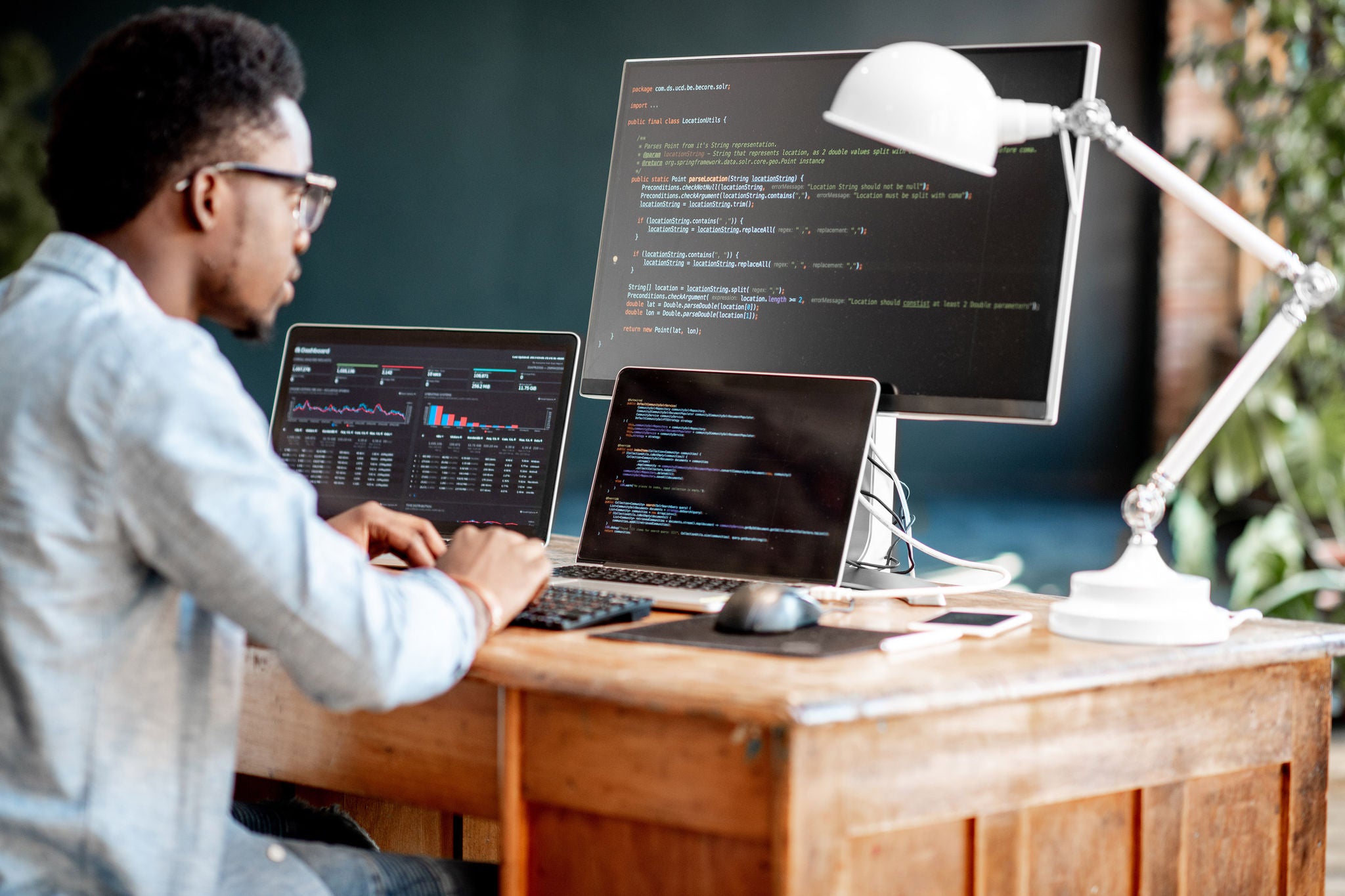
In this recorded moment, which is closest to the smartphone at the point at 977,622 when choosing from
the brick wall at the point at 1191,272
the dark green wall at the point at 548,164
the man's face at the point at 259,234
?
the man's face at the point at 259,234

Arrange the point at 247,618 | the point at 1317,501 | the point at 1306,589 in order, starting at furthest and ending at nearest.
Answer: the point at 1317,501, the point at 1306,589, the point at 247,618

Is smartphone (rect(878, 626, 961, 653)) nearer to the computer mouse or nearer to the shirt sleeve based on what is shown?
the computer mouse

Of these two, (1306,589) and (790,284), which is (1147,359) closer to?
(1306,589)

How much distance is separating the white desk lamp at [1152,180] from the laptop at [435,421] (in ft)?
1.79

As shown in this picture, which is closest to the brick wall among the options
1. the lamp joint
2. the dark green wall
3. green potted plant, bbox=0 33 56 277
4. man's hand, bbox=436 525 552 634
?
the dark green wall

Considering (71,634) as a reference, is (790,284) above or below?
above

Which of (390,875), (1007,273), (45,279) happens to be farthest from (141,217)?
(1007,273)

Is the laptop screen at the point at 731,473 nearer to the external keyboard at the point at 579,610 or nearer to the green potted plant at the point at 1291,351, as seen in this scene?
the external keyboard at the point at 579,610

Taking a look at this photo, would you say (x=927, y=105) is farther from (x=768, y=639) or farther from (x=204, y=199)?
(x=204, y=199)

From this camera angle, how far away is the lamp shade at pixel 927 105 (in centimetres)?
112

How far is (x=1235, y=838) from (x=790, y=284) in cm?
77

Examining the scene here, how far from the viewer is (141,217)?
3.11 feet

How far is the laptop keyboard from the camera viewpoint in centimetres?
132

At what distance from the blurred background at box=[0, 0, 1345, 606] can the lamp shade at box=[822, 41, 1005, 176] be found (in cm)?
410
